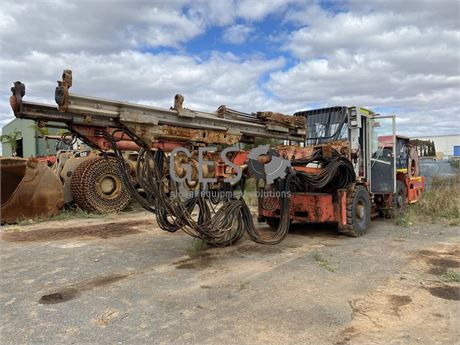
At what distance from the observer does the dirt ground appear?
3.62 m

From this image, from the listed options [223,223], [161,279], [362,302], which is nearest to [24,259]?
[161,279]

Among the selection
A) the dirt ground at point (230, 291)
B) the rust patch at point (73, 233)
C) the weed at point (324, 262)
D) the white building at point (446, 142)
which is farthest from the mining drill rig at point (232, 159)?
the white building at point (446, 142)

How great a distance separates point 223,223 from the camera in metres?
6.36

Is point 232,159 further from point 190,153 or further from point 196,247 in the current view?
point 196,247

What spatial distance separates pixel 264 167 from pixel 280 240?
4.34ft

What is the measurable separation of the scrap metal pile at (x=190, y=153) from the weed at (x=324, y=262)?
90 centimetres

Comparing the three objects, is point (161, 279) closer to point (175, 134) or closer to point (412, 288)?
point (175, 134)

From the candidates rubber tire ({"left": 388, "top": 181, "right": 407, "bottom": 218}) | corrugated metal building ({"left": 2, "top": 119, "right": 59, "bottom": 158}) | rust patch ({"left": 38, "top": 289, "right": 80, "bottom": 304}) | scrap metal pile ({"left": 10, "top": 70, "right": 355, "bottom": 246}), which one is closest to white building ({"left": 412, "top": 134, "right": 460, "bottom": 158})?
corrugated metal building ({"left": 2, "top": 119, "right": 59, "bottom": 158})

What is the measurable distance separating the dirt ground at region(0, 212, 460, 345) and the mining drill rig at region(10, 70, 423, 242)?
23.6 inches

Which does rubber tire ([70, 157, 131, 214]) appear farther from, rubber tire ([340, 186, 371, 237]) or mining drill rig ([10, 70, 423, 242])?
rubber tire ([340, 186, 371, 237])

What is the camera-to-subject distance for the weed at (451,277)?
16.7 feet

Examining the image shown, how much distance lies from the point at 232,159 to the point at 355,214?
2982 millimetres

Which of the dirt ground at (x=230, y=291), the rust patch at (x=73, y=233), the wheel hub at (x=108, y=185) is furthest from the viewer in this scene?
the wheel hub at (x=108, y=185)

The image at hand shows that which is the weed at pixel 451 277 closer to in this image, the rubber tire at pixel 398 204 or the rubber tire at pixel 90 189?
the rubber tire at pixel 398 204
